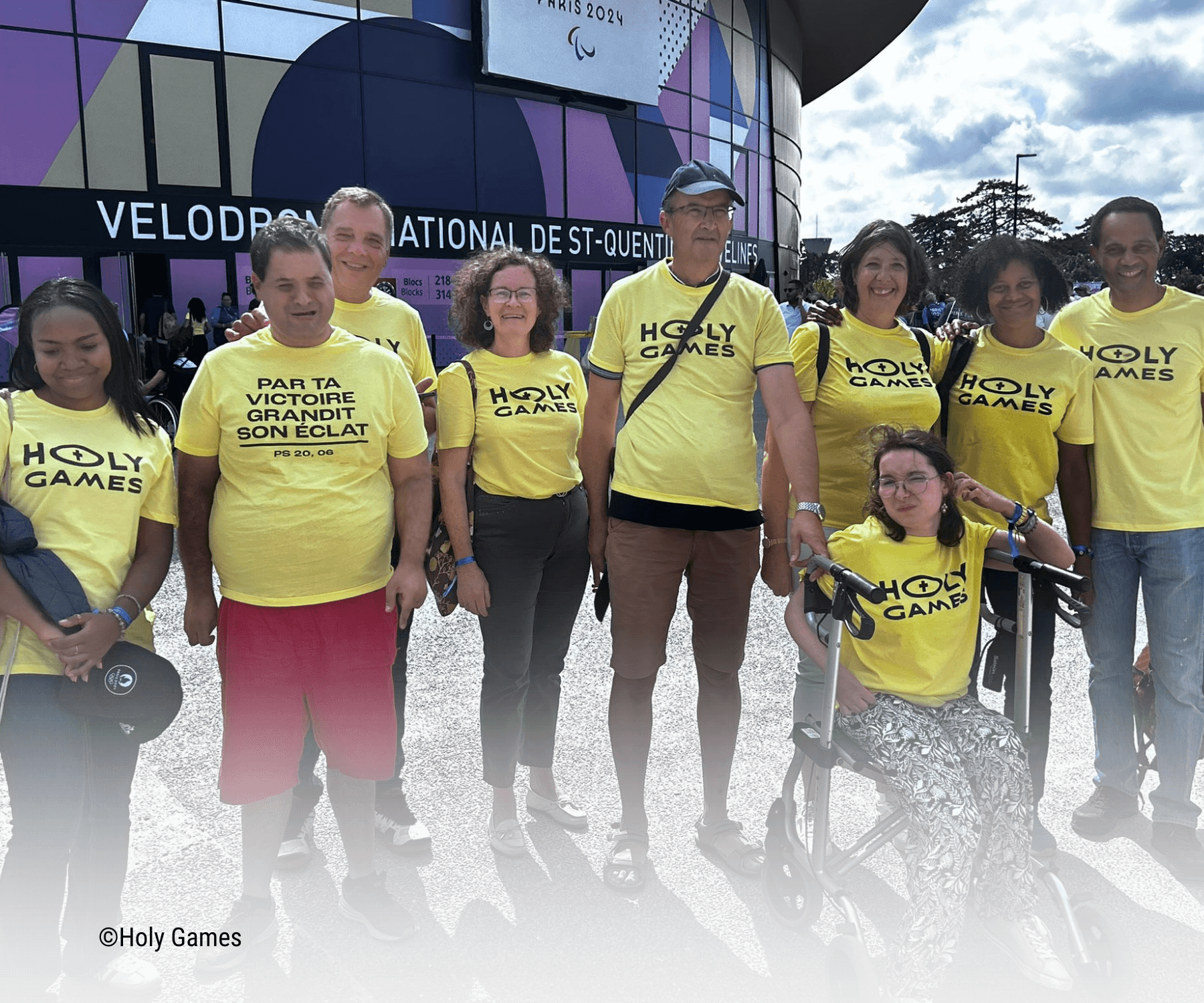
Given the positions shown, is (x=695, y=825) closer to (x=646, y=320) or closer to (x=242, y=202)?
(x=646, y=320)

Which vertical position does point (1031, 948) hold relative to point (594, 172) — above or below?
below

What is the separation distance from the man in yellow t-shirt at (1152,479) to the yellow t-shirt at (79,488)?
9.65 ft

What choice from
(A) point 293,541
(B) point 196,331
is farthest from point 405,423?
(B) point 196,331

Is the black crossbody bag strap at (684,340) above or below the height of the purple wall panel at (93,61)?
below

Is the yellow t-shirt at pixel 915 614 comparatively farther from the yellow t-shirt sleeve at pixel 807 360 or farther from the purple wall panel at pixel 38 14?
the purple wall panel at pixel 38 14

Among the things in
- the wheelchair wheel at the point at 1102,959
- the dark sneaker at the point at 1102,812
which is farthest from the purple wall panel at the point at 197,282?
the wheelchair wheel at the point at 1102,959

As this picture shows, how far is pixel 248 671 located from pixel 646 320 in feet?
5.18

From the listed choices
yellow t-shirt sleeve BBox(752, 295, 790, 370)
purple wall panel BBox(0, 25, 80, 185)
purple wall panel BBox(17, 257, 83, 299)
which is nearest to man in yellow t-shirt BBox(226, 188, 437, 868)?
yellow t-shirt sleeve BBox(752, 295, 790, 370)

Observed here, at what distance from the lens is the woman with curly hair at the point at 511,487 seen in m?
3.09

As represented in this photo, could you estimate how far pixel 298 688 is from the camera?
8.60ft

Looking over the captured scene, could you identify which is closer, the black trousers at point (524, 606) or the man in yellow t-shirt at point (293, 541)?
the man in yellow t-shirt at point (293, 541)

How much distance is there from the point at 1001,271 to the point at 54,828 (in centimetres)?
318

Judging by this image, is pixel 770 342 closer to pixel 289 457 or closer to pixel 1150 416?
pixel 1150 416

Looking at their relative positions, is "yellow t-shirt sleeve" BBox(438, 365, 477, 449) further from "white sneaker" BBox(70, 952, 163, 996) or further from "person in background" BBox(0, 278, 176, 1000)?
"white sneaker" BBox(70, 952, 163, 996)
